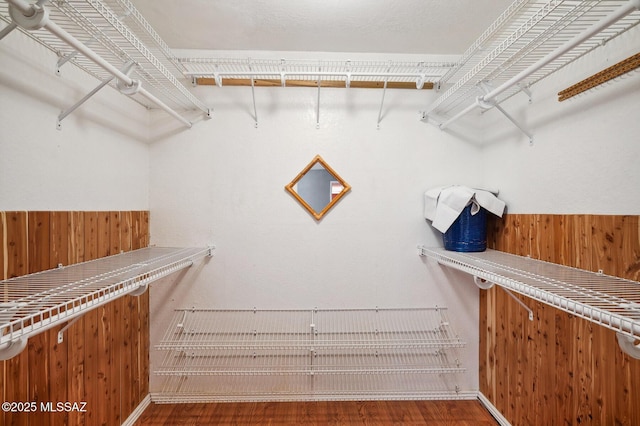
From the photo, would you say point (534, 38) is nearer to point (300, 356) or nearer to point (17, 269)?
point (300, 356)

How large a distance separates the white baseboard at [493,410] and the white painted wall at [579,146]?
1.29 meters

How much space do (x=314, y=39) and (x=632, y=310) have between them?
195 centimetres

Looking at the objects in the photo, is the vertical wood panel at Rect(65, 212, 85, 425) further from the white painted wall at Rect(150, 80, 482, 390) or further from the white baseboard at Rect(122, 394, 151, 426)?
the white painted wall at Rect(150, 80, 482, 390)

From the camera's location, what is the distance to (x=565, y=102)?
136 cm

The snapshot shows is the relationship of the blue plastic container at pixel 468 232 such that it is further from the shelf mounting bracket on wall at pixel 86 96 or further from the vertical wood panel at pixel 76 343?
the vertical wood panel at pixel 76 343

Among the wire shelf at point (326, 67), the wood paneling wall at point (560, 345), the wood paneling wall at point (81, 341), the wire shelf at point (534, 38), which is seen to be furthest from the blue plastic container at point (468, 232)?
the wood paneling wall at point (81, 341)

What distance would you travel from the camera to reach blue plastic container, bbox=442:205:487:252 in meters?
1.72

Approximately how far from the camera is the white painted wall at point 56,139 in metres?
1.09

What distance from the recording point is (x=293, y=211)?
197 cm

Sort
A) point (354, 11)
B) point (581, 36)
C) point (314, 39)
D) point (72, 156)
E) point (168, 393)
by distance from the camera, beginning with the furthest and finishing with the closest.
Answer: point (168, 393), point (314, 39), point (354, 11), point (72, 156), point (581, 36)

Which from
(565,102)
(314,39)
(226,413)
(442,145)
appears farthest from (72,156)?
(565,102)

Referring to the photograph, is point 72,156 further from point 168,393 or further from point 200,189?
point 168,393

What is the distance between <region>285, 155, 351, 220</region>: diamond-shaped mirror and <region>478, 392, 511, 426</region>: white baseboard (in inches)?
65.9

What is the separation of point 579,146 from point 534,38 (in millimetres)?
531
